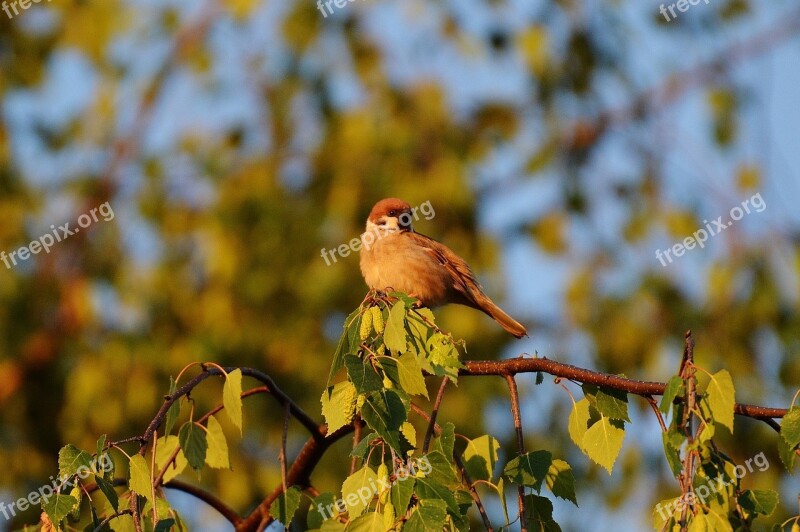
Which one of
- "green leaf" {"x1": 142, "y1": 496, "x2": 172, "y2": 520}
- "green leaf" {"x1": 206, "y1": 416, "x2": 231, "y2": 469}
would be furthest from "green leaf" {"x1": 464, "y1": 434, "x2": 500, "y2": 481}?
"green leaf" {"x1": 142, "y1": 496, "x2": 172, "y2": 520}

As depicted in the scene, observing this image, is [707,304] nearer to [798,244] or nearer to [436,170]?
[798,244]

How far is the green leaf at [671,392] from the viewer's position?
1.92m

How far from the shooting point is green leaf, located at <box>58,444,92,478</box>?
2000mm

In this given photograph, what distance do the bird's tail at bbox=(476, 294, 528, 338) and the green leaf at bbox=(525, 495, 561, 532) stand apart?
2.08m

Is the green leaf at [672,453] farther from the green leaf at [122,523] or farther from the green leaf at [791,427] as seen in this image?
the green leaf at [122,523]

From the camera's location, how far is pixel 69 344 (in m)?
7.58

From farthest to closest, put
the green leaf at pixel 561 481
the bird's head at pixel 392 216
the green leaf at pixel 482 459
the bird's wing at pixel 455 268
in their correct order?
the bird's head at pixel 392 216
the bird's wing at pixel 455 268
the green leaf at pixel 482 459
the green leaf at pixel 561 481

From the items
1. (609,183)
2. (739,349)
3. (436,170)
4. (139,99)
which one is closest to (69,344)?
(139,99)

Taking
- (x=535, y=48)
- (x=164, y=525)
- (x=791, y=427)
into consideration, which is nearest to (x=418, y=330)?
(x=164, y=525)

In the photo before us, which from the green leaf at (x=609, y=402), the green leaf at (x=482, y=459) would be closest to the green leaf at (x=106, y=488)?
the green leaf at (x=482, y=459)

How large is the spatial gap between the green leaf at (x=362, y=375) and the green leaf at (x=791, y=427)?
79 cm

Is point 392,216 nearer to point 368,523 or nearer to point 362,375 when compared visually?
point 362,375

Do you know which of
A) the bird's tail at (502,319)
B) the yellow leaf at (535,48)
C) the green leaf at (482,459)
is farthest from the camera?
the yellow leaf at (535,48)

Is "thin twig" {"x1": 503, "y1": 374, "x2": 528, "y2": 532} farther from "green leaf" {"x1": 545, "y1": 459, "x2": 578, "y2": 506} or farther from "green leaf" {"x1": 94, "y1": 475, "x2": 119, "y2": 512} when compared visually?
"green leaf" {"x1": 94, "y1": 475, "x2": 119, "y2": 512}
